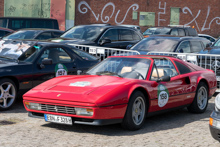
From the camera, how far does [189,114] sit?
881 centimetres

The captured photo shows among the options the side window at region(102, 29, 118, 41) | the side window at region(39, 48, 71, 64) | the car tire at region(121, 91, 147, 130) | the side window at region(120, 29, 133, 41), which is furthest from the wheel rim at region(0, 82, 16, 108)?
the side window at region(120, 29, 133, 41)

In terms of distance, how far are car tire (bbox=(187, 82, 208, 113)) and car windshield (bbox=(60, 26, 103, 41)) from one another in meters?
6.47

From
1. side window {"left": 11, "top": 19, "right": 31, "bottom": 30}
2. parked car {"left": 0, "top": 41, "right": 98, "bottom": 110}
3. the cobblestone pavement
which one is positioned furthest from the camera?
side window {"left": 11, "top": 19, "right": 31, "bottom": 30}

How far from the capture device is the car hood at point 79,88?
6.64 m

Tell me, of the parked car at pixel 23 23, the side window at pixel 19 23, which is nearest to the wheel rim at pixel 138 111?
the parked car at pixel 23 23

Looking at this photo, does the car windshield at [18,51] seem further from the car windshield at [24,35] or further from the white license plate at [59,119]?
the car windshield at [24,35]

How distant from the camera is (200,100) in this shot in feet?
29.1

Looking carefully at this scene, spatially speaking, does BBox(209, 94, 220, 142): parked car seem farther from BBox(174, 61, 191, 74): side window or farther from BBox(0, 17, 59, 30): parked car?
BBox(0, 17, 59, 30): parked car

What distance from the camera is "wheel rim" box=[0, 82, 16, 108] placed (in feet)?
27.6

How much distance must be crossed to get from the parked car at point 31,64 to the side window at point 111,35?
470 centimetres

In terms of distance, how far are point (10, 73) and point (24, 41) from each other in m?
1.45

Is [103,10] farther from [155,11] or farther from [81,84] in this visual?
[81,84]

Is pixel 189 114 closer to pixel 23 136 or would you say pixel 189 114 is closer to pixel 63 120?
pixel 63 120

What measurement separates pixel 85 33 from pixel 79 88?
8.29 m
